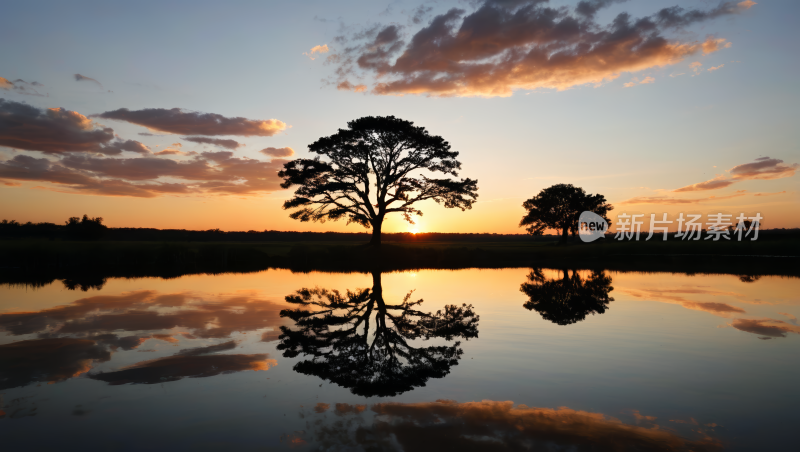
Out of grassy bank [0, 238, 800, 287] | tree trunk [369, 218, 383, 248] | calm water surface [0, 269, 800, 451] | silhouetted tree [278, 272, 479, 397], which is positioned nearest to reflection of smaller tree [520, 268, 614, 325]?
calm water surface [0, 269, 800, 451]

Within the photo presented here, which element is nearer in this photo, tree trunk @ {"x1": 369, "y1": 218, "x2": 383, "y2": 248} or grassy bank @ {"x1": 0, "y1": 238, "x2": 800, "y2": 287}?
grassy bank @ {"x1": 0, "y1": 238, "x2": 800, "y2": 287}

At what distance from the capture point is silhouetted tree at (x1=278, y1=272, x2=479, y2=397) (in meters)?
7.12

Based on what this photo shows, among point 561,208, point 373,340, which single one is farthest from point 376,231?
point 561,208

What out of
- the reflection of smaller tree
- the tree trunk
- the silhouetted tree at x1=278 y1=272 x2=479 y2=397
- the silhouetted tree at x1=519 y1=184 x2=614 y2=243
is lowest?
the silhouetted tree at x1=278 y1=272 x2=479 y2=397

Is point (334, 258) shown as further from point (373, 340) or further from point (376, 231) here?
point (373, 340)

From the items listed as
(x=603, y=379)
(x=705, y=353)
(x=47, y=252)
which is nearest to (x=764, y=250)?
(x=705, y=353)

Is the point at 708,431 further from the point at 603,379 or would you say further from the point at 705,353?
the point at 705,353

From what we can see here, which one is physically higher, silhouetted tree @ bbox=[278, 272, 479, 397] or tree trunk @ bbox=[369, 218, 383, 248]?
tree trunk @ bbox=[369, 218, 383, 248]

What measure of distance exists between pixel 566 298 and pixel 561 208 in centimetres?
6602

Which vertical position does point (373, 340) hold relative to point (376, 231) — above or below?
below

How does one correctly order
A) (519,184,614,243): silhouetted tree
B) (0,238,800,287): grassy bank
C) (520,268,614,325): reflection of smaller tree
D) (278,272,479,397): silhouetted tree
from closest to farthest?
(278,272,479,397): silhouetted tree, (520,268,614,325): reflection of smaller tree, (0,238,800,287): grassy bank, (519,184,614,243): silhouetted tree

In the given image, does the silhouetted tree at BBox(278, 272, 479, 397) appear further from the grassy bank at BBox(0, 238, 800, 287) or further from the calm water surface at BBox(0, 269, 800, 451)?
the grassy bank at BBox(0, 238, 800, 287)

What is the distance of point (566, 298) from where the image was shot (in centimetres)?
1648

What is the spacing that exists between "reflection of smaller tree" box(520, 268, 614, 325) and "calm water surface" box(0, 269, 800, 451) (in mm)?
202
